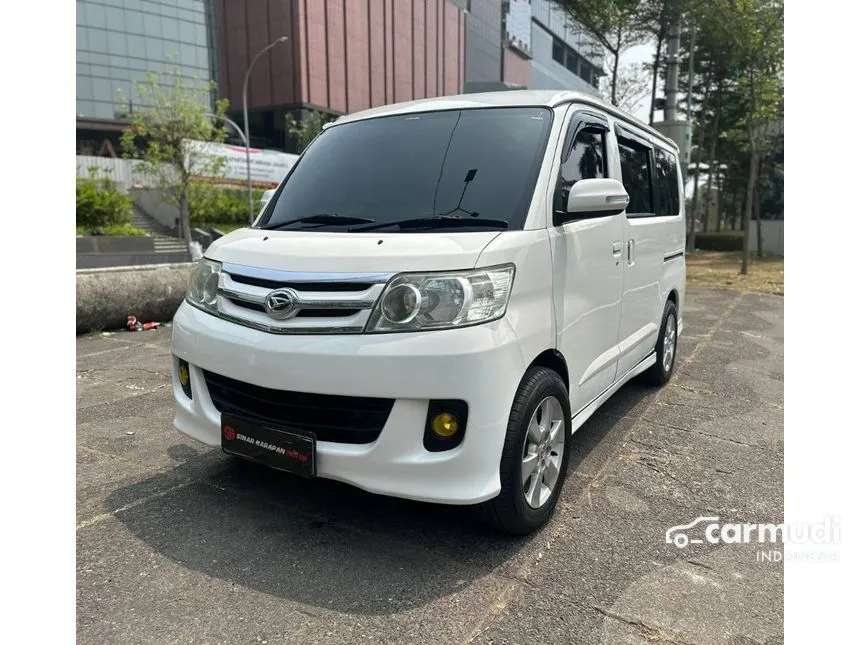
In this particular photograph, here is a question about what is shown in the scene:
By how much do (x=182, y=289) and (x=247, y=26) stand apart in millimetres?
42930

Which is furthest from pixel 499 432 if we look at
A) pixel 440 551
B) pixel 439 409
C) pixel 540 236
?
pixel 540 236

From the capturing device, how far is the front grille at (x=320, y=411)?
8.20ft

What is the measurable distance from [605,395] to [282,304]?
2.13m

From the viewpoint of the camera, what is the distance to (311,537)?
2812 mm

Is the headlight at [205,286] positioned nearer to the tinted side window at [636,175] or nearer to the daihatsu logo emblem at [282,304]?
the daihatsu logo emblem at [282,304]

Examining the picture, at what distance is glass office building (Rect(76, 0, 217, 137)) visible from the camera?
42562 mm

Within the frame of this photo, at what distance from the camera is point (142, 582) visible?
8.17 ft

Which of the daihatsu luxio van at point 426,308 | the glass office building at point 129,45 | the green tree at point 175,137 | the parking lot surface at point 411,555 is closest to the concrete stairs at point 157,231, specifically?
the green tree at point 175,137

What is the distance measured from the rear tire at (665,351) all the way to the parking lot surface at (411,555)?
1089mm

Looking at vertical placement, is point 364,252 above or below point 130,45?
below

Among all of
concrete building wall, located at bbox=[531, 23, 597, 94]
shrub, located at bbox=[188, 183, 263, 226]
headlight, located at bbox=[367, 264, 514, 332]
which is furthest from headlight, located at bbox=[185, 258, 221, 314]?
concrete building wall, located at bbox=[531, 23, 597, 94]

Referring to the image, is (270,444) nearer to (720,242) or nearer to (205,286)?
(205,286)
